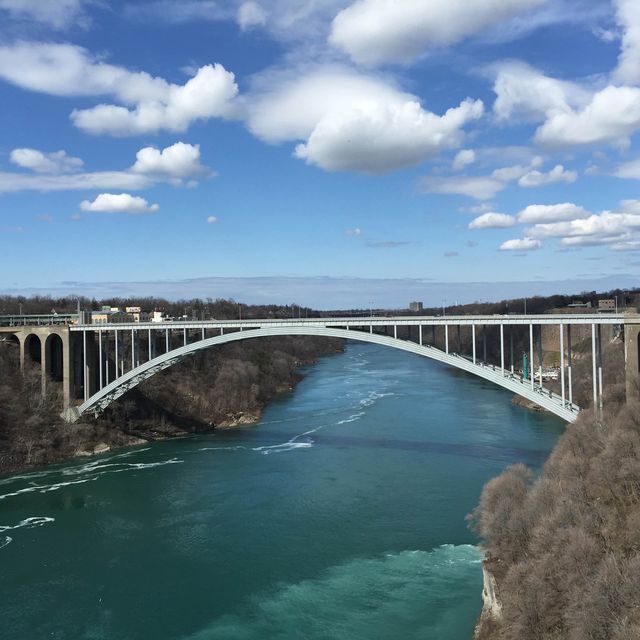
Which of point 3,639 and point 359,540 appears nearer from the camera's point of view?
point 3,639

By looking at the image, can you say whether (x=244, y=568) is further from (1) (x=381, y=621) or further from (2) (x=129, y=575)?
(1) (x=381, y=621)

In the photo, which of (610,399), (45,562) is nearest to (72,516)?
(45,562)

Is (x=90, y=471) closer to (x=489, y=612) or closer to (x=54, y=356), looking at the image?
(x=54, y=356)

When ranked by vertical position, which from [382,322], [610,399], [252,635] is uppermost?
[382,322]

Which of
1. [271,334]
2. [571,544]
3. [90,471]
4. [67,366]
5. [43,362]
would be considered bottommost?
[90,471]

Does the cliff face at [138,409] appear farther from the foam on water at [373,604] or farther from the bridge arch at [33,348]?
the foam on water at [373,604]

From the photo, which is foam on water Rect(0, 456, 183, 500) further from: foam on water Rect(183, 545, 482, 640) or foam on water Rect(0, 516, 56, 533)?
foam on water Rect(183, 545, 482, 640)

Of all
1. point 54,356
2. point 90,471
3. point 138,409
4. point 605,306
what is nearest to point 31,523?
point 90,471

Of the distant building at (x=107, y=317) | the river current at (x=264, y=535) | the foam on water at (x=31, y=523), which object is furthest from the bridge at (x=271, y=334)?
the foam on water at (x=31, y=523)
